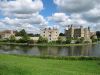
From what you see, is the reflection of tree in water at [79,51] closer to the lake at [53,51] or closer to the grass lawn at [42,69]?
the lake at [53,51]

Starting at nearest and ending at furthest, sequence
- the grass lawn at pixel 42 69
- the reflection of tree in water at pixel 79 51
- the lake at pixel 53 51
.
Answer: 1. the grass lawn at pixel 42 69
2. the lake at pixel 53 51
3. the reflection of tree in water at pixel 79 51

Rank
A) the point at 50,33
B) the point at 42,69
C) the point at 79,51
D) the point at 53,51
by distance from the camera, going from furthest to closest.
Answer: the point at 50,33 → the point at 79,51 → the point at 53,51 → the point at 42,69

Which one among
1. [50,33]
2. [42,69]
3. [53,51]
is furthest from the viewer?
[50,33]

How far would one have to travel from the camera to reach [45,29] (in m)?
171

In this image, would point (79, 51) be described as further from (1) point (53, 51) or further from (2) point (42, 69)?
(2) point (42, 69)

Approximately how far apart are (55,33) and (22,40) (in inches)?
1304

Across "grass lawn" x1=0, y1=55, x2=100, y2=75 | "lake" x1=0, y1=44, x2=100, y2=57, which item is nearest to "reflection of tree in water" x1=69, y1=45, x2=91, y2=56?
"lake" x1=0, y1=44, x2=100, y2=57

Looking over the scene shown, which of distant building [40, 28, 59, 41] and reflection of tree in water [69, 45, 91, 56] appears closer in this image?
reflection of tree in water [69, 45, 91, 56]

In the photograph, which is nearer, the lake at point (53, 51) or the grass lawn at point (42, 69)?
the grass lawn at point (42, 69)

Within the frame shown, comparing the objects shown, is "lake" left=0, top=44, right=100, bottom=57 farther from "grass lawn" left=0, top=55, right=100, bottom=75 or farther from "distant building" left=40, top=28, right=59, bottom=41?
"distant building" left=40, top=28, right=59, bottom=41

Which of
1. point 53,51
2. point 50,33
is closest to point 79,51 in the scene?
point 53,51

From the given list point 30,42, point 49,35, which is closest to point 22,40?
point 30,42

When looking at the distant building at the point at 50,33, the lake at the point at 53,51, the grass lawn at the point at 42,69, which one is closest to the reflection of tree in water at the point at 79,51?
the lake at the point at 53,51

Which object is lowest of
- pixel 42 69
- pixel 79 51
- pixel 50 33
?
pixel 79 51
